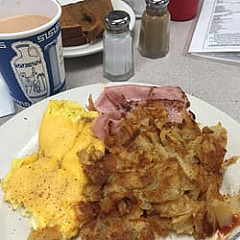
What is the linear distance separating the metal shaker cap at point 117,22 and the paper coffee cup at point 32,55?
122mm

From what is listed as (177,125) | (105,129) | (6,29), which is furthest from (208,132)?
(6,29)

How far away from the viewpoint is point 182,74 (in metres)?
1.11

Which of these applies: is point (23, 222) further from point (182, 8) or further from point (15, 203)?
point (182, 8)

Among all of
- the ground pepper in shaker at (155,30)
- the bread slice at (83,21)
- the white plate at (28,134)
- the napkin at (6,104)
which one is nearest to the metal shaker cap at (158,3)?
the ground pepper in shaker at (155,30)

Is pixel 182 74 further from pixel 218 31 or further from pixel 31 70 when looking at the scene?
pixel 31 70

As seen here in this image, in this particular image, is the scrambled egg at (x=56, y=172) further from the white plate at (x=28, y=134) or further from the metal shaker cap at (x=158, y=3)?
the metal shaker cap at (x=158, y=3)

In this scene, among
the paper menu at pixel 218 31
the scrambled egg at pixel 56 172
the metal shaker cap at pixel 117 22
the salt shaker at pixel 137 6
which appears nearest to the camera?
the scrambled egg at pixel 56 172

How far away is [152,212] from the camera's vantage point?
75 cm

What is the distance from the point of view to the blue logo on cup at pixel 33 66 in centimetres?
87

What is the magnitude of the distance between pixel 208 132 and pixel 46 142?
11.0 inches

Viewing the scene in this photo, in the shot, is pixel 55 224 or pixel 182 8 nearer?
pixel 55 224

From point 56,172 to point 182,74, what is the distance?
444mm

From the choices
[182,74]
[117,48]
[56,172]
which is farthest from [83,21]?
[56,172]

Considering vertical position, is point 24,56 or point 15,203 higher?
point 24,56
